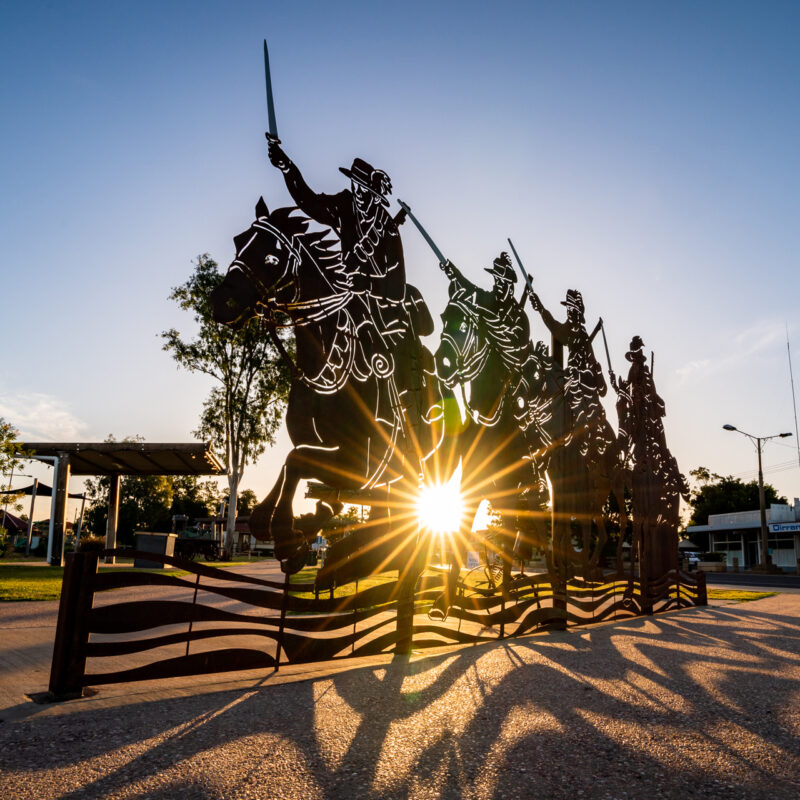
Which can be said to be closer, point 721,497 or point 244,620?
point 244,620

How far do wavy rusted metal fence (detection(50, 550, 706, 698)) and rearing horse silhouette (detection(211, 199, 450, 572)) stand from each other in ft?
2.60

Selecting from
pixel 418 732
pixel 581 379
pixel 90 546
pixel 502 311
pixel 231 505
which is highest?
pixel 502 311

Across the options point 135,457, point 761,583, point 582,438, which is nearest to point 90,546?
point 135,457

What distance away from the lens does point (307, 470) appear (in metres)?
7.16

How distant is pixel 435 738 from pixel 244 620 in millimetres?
2598

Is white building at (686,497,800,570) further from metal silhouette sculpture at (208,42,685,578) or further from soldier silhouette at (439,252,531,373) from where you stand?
soldier silhouette at (439,252,531,373)

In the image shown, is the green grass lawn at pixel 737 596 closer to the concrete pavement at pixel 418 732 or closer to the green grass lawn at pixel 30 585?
the concrete pavement at pixel 418 732

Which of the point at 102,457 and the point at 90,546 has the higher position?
the point at 102,457

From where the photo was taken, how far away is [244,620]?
6.08 meters

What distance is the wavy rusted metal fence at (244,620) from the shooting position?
4.98 metres

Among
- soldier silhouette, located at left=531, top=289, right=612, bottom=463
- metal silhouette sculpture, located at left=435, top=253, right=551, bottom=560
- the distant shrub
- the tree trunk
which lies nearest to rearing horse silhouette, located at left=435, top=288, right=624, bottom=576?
metal silhouette sculpture, located at left=435, top=253, right=551, bottom=560

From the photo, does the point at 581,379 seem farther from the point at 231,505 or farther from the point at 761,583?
the point at 761,583

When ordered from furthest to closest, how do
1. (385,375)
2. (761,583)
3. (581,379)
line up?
(761,583) < (581,379) < (385,375)

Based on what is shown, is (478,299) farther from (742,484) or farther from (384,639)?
(742,484)
